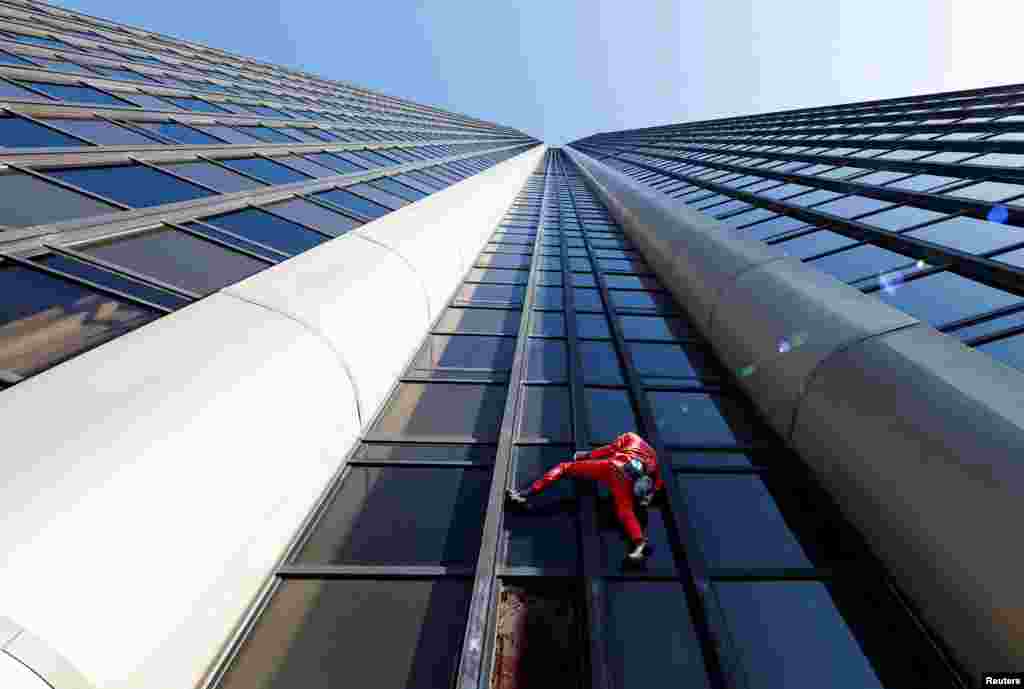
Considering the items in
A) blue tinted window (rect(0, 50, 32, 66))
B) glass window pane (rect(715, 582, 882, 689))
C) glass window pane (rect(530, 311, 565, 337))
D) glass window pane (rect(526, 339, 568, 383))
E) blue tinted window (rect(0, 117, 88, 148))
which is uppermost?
blue tinted window (rect(0, 50, 32, 66))

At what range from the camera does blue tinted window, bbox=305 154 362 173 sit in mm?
18091

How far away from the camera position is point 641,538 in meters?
6.26

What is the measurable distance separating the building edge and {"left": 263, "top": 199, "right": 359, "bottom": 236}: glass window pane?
906cm

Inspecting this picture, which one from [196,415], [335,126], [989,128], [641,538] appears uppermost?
[335,126]

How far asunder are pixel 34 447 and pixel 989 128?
28864mm

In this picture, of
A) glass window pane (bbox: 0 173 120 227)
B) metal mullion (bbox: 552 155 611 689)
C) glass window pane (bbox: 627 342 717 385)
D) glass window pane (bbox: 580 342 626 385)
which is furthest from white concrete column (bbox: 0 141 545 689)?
glass window pane (bbox: 627 342 717 385)

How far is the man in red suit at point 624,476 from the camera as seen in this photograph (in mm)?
6375

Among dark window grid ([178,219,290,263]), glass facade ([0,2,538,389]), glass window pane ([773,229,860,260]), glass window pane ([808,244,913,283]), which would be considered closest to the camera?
glass facade ([0,2,538,389])

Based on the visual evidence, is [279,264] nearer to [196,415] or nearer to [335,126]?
[196,415]

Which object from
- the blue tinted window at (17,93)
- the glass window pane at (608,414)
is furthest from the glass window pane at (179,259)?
the blue tinted window at (17,93)

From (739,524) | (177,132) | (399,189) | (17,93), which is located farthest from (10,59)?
(739,524)

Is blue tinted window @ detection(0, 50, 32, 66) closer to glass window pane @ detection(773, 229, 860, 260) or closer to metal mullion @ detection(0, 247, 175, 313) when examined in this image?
metal mullion @ detection(0, 247, 175, 313)

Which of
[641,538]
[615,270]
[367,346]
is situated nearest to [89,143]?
[367,346]

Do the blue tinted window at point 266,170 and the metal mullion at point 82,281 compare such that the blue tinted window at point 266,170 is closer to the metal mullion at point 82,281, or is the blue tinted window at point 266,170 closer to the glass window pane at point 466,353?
the glass window pane at point 466,353
